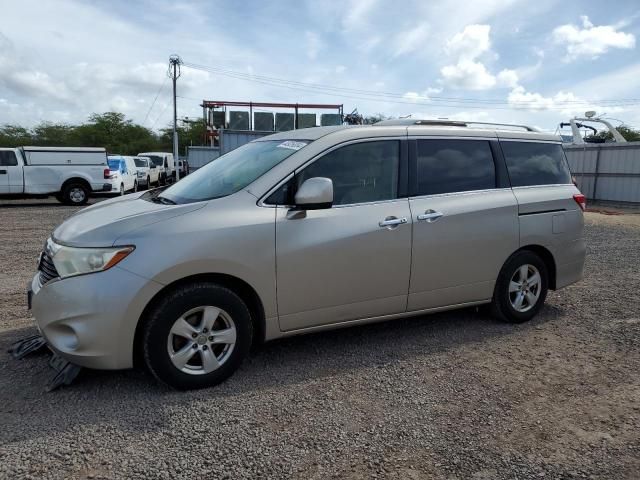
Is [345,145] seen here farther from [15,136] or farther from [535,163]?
[15,136]

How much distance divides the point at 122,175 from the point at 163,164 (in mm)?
10945

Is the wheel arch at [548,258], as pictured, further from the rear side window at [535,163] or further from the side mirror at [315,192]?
the side mirror at [315,192]

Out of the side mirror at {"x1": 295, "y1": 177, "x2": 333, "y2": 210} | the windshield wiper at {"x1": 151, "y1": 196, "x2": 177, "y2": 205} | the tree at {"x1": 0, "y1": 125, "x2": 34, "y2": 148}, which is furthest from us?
the tree at {"x1": 0, "y1": 125, "x2": 34, "y2": 148}

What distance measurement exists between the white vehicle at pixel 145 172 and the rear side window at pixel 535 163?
2208 cm

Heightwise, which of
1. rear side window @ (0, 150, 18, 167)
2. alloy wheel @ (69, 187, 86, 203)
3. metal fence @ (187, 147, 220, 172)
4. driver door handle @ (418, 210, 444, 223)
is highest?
metal fence @ (187, 147, 220, 172)

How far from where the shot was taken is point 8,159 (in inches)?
648

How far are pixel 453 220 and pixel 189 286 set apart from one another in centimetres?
228

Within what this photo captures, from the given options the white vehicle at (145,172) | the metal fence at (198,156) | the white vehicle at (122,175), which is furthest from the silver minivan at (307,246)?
the metal fence at (198,156)

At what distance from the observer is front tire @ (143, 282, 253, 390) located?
10.6 feet

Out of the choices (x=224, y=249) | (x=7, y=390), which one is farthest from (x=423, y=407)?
(x=7, y=390)

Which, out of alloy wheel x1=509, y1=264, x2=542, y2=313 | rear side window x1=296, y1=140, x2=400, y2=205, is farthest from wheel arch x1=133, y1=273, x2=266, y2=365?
alloy wheel x1=509, y1=264, x2=542, y2=313

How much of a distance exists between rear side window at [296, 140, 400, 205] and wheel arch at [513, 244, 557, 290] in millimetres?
1711

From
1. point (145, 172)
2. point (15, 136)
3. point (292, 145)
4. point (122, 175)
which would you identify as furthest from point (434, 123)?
point (15, 136)

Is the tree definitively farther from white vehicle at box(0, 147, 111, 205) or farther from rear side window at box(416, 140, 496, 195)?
rear side window at box(416, 140, 496, 195)
